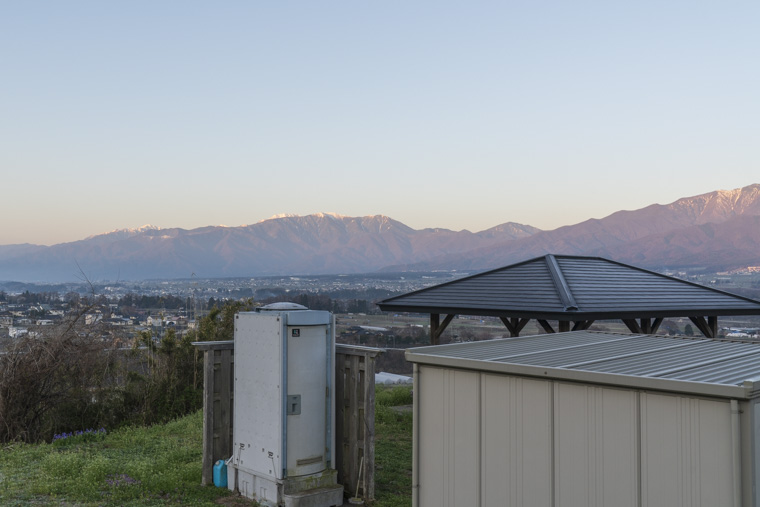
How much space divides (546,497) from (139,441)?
7.23 m

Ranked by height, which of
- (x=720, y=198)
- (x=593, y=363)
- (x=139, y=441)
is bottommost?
(x=139, y=441)

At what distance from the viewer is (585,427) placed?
4.36 m

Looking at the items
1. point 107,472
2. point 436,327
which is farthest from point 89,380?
point 436,327

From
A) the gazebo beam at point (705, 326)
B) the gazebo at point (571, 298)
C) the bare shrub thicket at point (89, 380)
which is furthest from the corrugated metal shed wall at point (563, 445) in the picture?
the gazebo beam at point (705, 326)

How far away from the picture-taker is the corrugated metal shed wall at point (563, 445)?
3.85m

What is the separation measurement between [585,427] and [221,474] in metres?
4.82

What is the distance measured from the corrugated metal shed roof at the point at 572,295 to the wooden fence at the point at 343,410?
4.08m

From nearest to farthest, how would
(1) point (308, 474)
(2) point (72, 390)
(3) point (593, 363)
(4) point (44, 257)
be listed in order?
(3) point (593, 363) → (1) point (308, 474) → (2) point (72, 390) → (4) point (44, 257)

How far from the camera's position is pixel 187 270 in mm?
192750

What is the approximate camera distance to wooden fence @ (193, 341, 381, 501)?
282 inches

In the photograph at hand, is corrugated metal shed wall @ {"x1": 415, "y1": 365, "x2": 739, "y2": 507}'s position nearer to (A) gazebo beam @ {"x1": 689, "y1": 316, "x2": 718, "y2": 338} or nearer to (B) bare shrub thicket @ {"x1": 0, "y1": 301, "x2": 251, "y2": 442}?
(B) bare shrub thicket @ {"x1": 0, "y1": 301, "x2": 251, "y2": 442}

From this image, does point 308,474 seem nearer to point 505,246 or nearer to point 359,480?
point 359,480

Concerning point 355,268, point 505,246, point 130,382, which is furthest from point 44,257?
point 130,382

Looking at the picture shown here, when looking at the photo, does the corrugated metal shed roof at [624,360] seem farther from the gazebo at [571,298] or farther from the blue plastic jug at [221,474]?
the blue plastic jug at [221,474]
